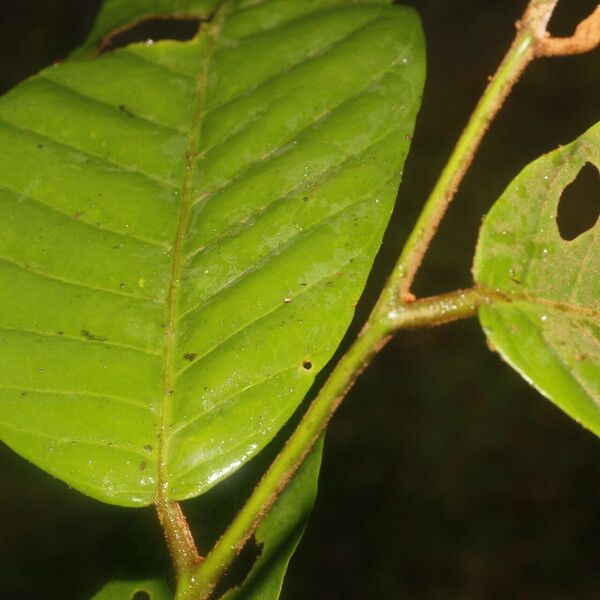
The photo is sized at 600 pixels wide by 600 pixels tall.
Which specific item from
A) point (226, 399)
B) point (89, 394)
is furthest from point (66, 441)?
point (226, 399)

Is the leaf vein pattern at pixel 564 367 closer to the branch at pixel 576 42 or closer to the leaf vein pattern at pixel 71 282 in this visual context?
the branch at pixel 576 42

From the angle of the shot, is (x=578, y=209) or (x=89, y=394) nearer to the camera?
(x=89, y=394)

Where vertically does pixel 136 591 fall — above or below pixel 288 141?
below

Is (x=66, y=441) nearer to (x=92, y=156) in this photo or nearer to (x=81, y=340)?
(x=81, y=340)

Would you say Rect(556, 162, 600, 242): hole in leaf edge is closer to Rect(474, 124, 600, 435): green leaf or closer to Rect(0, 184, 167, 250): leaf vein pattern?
Rect(474, 124, 600, 435): green leaf

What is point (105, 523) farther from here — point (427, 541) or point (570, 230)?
point (570, 230)

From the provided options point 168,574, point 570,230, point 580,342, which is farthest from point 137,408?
point 570,230
